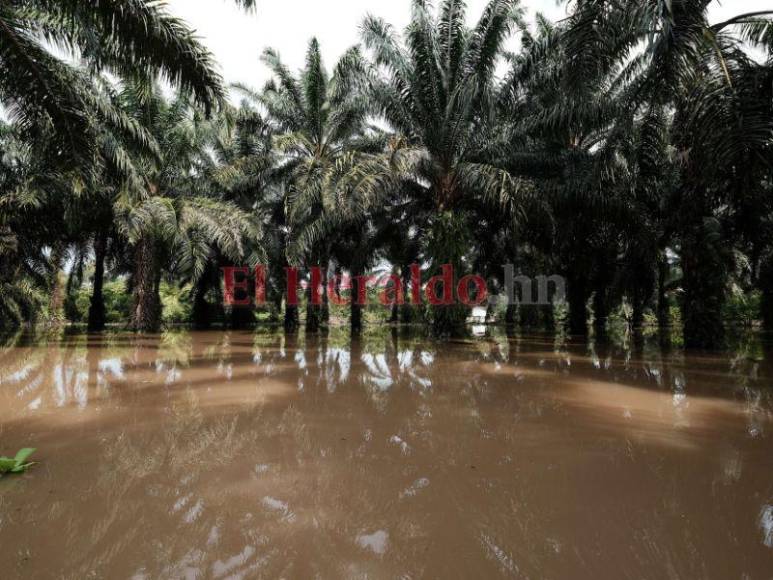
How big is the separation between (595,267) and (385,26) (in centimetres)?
1112

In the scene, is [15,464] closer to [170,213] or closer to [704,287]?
[704,287]

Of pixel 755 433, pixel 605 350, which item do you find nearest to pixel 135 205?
pixel 605 350

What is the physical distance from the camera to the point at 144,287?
55.2ft

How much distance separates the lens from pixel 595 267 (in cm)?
1770

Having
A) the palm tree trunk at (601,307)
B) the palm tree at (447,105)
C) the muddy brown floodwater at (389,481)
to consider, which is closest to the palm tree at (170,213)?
the palm tree at (447,105)

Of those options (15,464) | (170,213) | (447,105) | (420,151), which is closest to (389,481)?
(15,464)

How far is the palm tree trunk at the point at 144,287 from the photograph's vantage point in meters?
16.8

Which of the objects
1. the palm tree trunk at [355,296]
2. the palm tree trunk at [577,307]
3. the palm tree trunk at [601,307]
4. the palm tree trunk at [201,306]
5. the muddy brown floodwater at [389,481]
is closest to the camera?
the muddy brown floodwater at [389,481]

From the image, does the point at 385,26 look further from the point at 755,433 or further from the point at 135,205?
the point at 755,433

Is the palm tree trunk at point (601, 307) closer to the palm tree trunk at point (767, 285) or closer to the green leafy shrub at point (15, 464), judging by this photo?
the palm tree trunk at point (767, 285)

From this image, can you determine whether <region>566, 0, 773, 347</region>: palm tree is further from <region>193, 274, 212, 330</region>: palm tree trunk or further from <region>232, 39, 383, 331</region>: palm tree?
<region>193, 274, 212, 330</region>: palm tree trunk

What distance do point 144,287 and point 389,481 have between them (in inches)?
636

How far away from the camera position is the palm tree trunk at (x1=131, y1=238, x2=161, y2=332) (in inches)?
659

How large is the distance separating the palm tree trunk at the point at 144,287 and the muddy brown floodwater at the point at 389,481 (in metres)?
10.5
